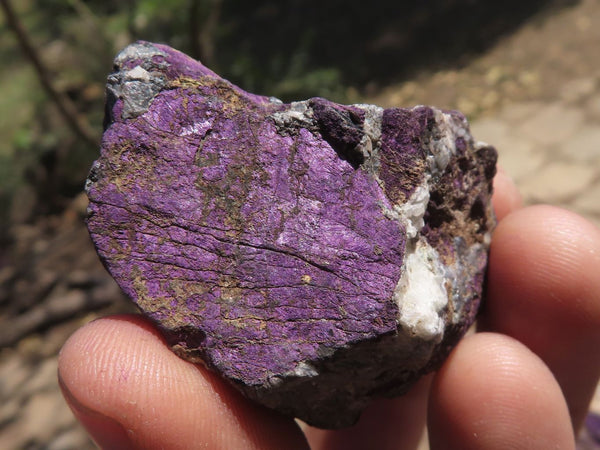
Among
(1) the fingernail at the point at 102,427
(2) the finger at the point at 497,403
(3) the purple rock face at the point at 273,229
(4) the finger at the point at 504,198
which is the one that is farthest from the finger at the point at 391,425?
(1) the fingernail at the point at 102,427

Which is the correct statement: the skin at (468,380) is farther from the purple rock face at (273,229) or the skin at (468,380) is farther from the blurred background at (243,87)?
the blurred background at (243,87)

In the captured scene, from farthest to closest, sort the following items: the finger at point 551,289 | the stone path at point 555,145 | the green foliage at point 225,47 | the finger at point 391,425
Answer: the green foliage at point 225,47, the stone path at point 555,145, the finger at point 391,425, the finger at point 551,289

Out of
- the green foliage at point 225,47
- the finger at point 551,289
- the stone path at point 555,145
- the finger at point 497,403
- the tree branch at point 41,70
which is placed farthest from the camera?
the green foliage at point 225,47

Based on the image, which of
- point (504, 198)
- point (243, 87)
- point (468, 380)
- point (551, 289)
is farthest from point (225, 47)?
point (468, 380)

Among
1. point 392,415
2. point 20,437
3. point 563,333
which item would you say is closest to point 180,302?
point 392,415

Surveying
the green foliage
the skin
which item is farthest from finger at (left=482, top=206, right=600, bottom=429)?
the green foliage

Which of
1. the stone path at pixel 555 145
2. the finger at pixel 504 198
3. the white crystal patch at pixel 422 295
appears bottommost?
the white crystal patch at pixel 422 295

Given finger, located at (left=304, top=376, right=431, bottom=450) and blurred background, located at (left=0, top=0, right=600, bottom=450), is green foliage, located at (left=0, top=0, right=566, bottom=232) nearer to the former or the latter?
blurred background, located at (left=0, top=0, right=600, bottom=450)

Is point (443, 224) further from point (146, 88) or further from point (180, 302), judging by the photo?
point (146, 88)
